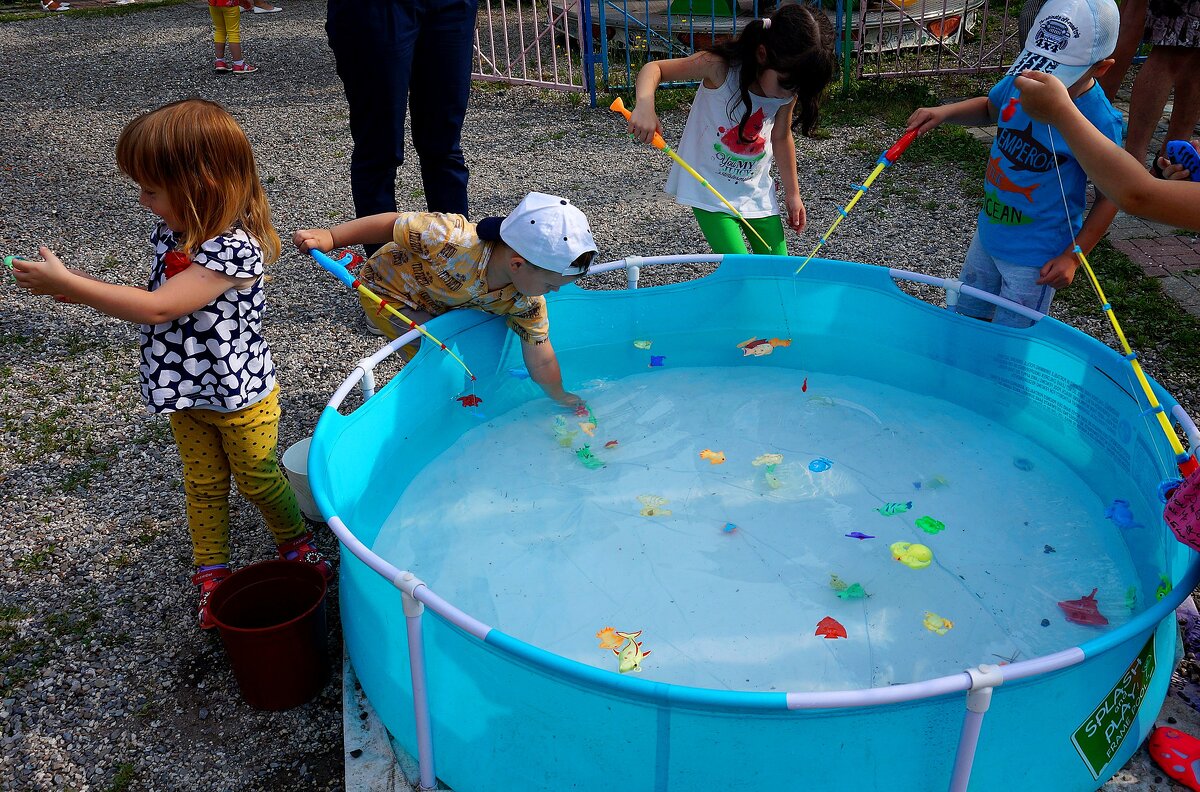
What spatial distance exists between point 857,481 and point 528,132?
4.45 meters

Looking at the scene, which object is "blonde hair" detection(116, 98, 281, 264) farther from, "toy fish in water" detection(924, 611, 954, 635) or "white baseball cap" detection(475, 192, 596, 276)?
"toy fish in water" detection(924, 611, 954, 635)

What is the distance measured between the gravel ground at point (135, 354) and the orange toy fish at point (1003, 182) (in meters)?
1.21

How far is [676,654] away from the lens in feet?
8.30

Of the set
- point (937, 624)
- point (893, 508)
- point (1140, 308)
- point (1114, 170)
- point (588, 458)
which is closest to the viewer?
point (1114, 170)

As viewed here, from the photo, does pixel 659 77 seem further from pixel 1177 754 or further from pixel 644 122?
pixel 1177 754

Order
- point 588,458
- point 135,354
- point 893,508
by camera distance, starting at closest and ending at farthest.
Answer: point 893,508 < point 588,458 < point 135,354

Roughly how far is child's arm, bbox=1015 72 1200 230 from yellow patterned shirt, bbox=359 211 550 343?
1.60 m

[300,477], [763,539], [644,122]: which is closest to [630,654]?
[763,539]

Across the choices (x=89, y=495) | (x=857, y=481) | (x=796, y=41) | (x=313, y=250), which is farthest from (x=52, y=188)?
(x=857, y=481)

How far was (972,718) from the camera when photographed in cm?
178

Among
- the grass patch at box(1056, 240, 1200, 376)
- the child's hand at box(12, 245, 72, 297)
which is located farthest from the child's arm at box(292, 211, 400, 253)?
the grass patch at box(1056, 240, 1200, 376)

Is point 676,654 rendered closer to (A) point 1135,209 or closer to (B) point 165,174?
(A) point 1135,209

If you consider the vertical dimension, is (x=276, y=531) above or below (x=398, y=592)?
below

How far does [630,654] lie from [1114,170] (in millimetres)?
1592
